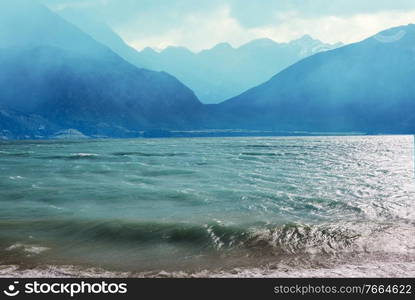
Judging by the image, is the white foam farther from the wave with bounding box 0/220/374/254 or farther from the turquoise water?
the wave with bounding box 0/220/374/254

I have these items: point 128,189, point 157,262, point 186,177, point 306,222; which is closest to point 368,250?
point 306,222

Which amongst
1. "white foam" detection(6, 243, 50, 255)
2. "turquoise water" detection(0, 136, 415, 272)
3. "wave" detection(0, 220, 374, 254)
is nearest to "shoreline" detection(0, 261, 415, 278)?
"turquoise water" detection(0, 136, 415, 272)

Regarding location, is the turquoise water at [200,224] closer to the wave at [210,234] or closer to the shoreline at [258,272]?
the wave at [210,234]

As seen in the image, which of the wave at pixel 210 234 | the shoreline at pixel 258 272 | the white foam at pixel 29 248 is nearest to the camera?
the shoreline at pixel 258 272

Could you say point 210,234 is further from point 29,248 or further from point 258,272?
point 29,248

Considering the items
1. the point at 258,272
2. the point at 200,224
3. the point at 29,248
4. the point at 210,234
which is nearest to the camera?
the point at 258,272

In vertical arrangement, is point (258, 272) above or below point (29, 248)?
above

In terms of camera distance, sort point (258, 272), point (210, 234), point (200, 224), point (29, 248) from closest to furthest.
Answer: point (258, 272), point (29, 248), point (210, 234), point (200, 224)

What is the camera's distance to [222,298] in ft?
26.1

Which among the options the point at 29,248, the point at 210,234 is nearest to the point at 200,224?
the point at 210,234

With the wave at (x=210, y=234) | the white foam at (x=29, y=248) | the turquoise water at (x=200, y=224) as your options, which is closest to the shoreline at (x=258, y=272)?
the turquoise water at (x=200, y=224)

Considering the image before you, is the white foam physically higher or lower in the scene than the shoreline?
lower

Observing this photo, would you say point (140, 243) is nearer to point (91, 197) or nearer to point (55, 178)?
point (91, 197)

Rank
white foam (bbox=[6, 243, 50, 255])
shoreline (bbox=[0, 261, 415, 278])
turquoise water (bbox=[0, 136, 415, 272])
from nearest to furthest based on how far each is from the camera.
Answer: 1. shoreline (bbox=[0, 261, 415, 278])
2. turquoise water (bbox=[0, 136, 415, 272])
3. white foam (bbox=[6, 243, 50, 255])
